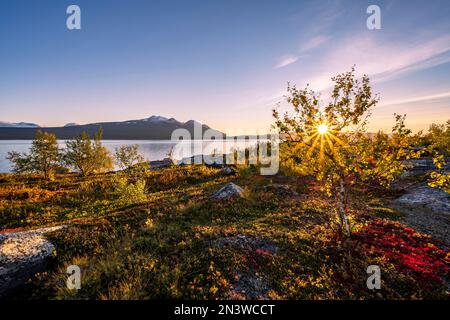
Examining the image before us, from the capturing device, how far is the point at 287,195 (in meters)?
20.5

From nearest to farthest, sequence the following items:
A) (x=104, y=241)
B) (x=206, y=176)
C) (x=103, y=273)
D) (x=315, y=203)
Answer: (x=103, y=273) < (x=104, y=241) < (x=315, y=203) < (x=206, y=176)

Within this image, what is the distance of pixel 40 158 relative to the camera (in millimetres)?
35062

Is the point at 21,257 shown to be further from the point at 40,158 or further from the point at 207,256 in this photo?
the point at 40,158

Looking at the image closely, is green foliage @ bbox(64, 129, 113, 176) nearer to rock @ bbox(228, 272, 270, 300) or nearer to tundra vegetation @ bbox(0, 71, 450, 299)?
tundra vegetation @ bbox(0, 71, 450, 299)

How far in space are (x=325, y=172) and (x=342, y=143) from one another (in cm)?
163

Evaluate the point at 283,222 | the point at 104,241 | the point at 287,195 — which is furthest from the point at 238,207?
the point at 104,241

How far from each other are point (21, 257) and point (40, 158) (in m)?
35.4

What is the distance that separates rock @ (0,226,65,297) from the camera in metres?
7.76

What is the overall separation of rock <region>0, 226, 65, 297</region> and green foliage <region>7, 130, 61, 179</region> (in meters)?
31.2

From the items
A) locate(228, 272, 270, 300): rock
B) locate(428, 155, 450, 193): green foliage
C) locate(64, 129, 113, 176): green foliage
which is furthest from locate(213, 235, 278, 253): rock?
locate(64, 129, 113, 176): green foliage

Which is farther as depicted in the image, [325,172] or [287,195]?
[287,195]

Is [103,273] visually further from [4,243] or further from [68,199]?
[68,199]

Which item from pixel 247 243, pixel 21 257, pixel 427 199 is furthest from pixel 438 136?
pixel 21 257

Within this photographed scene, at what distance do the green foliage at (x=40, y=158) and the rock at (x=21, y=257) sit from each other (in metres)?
31.2
